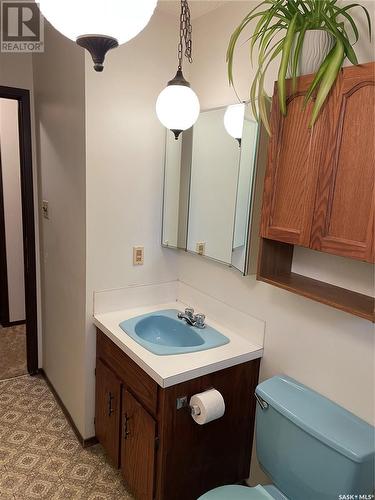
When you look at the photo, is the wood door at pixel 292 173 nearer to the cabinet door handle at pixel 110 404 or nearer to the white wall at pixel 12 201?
the cabinet door handle at pixel 110 404

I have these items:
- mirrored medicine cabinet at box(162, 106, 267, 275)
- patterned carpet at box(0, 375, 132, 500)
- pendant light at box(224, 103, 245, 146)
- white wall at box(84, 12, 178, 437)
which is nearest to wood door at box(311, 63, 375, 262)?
mirrored medicine cabinet at box(162, 106, 267, 275)

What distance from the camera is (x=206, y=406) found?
1517 millimetres

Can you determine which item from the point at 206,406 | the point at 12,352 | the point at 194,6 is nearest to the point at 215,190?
the point at 194,6

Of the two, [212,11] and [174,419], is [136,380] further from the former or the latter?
[212,11]

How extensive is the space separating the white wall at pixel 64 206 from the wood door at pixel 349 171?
4.01ft

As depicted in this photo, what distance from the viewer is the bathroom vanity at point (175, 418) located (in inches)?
61.6

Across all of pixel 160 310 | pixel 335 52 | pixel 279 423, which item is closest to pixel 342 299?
pixel 279 423

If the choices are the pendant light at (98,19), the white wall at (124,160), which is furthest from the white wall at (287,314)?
the pendant light at (98,19)

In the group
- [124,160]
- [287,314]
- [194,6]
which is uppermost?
[194,6]

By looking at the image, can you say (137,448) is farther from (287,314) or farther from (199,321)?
(287,314)

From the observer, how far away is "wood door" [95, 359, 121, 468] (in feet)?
6.27

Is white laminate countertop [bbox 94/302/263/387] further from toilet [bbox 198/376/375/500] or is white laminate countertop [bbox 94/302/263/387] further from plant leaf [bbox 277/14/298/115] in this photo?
plant leaf [bbox 277/14/298/115]

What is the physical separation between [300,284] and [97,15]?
1125 millimetres

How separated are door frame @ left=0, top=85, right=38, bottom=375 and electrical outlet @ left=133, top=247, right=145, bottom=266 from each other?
3.41 ft
